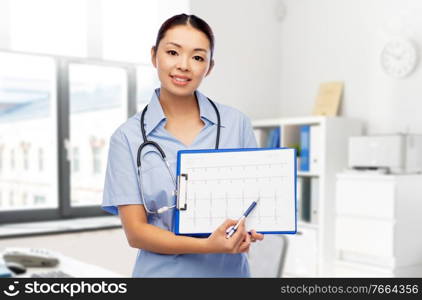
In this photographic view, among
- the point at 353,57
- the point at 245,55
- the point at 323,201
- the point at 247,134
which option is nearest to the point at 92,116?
the point at 245,55

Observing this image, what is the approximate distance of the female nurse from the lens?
870 millimetres

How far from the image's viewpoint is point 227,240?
791 mm

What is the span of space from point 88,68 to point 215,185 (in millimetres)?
3108

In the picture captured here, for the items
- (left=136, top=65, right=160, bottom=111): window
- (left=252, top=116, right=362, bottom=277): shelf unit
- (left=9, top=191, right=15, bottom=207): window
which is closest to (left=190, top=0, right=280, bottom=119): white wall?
(left=136, top=65, right=160, bottom=111): window

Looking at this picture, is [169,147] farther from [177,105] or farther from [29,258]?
[29,258]

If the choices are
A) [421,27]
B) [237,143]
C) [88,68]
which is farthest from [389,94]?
[237,143]

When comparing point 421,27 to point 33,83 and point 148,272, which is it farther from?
point 148,272

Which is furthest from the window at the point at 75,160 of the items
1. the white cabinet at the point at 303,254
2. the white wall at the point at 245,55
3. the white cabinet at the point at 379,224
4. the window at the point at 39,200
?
the white cabinet at the point at 379,224

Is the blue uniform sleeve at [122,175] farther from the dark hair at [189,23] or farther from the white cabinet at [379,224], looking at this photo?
the white cabinet at [379,224]

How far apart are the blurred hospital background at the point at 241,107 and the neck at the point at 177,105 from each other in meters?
2.36

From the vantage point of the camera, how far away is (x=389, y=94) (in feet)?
12.6

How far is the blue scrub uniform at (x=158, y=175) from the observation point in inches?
35.5

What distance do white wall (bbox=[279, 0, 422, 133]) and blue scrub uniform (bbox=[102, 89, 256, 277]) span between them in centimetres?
301

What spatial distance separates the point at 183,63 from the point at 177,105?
0.29ft
